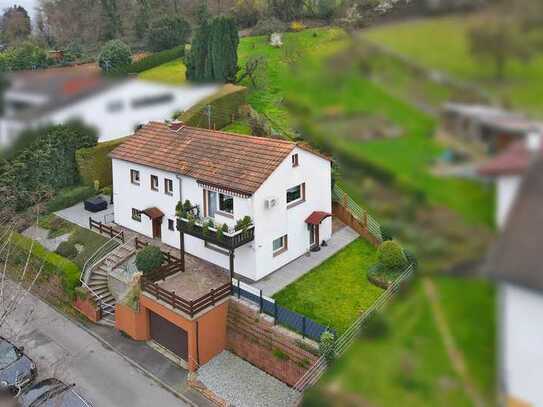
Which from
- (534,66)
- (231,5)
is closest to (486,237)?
(534,66)

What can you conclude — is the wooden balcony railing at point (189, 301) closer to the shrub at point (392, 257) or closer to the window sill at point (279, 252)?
the window sill at point (279, 252)

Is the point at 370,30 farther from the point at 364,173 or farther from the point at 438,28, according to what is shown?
the point at 364,173

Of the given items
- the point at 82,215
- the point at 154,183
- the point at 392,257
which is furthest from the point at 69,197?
the point at 392,257

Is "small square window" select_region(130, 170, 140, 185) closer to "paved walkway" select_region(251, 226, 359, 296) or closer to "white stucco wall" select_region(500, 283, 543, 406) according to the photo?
"paved walkway" select_region(251, 226, 359, 296)

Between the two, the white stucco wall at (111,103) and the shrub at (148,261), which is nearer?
the white stucco wall at (111,103)

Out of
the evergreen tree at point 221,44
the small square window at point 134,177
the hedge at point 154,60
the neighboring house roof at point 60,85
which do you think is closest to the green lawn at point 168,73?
the hedge at point 154,60
